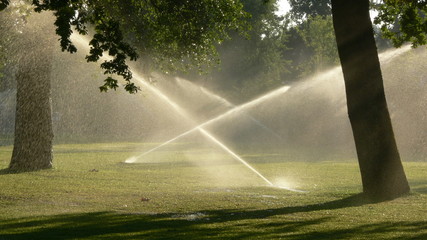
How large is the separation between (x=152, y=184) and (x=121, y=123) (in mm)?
58090

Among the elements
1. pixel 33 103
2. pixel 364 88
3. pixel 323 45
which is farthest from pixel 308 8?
pixel 364 88

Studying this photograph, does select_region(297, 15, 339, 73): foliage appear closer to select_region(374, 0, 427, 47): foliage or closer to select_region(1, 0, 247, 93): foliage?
select_region(1, 0, 247, 93): foliage

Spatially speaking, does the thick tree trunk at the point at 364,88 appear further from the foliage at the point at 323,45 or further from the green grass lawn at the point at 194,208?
the foliage at the point at 323,45

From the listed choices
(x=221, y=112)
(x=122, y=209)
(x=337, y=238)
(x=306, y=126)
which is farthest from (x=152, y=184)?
(x=221, y=112)

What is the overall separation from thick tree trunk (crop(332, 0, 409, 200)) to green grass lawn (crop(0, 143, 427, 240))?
1.07m

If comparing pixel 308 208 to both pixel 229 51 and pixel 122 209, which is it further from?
pixel 229 51

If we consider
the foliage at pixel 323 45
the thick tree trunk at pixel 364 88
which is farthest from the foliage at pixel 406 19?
the foliage at pixel 323 45

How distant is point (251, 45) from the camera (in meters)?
72.9

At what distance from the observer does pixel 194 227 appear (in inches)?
514

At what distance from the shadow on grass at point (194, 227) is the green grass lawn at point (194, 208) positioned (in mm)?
16

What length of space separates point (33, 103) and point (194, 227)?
14888 millimetres

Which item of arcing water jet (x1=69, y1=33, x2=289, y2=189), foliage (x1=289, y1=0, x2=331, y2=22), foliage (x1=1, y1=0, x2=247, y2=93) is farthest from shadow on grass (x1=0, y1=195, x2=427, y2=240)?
foliage (x1=289, y1=0, x2=331, y2=22)

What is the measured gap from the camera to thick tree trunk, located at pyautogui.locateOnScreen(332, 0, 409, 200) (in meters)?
17.3

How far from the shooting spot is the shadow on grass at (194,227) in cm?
1194
